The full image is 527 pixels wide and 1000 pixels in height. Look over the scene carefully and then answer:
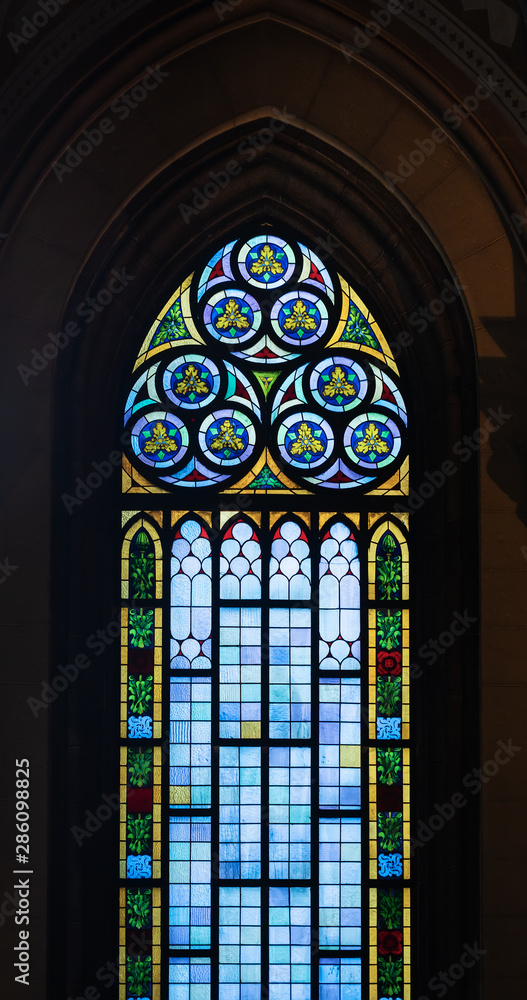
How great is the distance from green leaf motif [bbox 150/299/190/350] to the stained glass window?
0.03ft

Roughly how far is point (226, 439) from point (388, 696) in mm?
2212

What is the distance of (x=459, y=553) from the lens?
844cm

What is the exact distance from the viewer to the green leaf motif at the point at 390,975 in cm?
853

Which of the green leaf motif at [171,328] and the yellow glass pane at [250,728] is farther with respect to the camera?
the green leaf motif at [171,328]

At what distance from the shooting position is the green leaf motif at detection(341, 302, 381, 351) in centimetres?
903

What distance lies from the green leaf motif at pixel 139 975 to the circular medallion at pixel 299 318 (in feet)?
15.0

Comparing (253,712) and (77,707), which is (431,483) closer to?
(253,712)

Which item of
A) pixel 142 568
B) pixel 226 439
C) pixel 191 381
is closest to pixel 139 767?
pixel 142 568

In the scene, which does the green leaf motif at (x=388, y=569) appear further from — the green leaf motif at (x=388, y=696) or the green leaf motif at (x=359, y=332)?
the green leaf motif at (x=359, y=332)

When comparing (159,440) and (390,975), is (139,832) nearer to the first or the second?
(390,975)

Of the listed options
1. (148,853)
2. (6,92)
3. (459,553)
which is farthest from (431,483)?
(6,92)

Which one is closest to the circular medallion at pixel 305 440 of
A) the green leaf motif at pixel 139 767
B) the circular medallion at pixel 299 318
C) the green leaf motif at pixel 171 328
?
the circular medallion at pixel 299 318

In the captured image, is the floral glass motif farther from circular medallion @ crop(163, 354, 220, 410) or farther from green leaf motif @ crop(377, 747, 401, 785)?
green leaf motif @ crop(377, 747, 401, 785)

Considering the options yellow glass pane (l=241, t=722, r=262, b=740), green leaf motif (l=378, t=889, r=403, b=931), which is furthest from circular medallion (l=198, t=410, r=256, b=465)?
green leaf motif (l=378, t=889, r=403, b=931)
